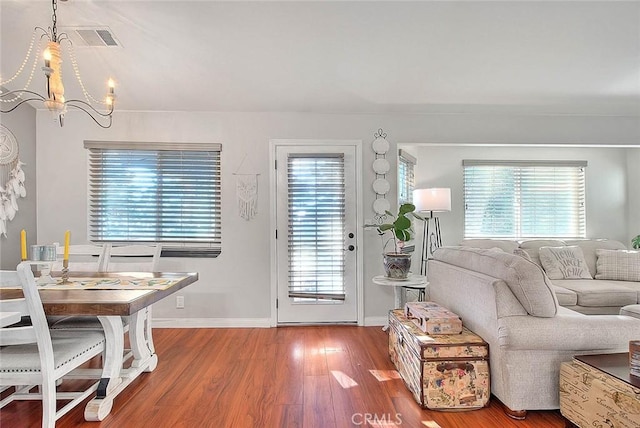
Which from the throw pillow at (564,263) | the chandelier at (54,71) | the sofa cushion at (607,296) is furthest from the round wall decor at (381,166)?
the chandelier at (54,71)

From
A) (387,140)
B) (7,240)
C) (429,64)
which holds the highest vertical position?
(429,64)

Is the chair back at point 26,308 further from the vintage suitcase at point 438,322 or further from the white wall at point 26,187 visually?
the white wall at point 26,187

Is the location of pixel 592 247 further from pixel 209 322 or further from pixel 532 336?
pixel 209 322

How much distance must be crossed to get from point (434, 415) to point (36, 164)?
14.5 ft

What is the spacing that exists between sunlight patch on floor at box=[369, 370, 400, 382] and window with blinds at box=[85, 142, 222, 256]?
2077mm

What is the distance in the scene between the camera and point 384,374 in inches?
96.2

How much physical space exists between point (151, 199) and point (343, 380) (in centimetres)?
274

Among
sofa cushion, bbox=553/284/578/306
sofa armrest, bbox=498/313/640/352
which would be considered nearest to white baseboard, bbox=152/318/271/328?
sofa armrest, bbox=498/313/640/352

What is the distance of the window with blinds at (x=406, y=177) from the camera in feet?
13.8

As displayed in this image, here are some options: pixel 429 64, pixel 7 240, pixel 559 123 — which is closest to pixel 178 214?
pixel 7 240

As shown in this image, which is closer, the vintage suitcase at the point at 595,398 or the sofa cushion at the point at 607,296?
the vintage suitcase at the point at 595,398

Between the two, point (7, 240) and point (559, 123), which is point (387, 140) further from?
point (7, 240)

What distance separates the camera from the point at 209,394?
218 centimetres

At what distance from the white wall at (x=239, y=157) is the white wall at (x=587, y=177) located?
36.4 inches
